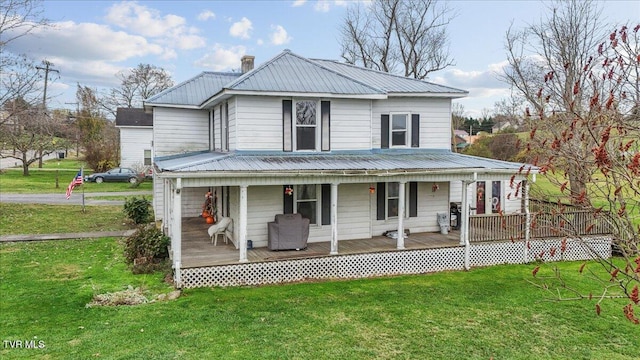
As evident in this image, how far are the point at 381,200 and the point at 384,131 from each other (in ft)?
8.17

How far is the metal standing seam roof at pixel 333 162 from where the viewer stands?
11.3 metres

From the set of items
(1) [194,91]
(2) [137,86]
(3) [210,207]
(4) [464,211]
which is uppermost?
(2) [137,86]

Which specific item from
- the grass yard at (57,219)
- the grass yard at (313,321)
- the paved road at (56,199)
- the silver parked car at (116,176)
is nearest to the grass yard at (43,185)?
the silver parked car at (116,176)

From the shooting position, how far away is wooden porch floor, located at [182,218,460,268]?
466 inches

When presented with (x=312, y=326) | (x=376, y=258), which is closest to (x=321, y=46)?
(x=376, y=258)

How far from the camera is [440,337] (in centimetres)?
830

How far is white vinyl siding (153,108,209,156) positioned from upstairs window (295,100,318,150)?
6338 mm

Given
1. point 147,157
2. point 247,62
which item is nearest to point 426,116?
point 247,62

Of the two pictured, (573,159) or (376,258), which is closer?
(573,159)

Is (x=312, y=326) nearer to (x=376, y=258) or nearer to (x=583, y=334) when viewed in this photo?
(x=376, y=258)

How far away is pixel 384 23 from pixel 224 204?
24533 mm

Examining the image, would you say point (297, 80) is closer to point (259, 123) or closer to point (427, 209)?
point (259, 123)

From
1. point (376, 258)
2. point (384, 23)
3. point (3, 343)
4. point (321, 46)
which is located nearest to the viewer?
point (3, 343)

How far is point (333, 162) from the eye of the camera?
12938 millimetres
